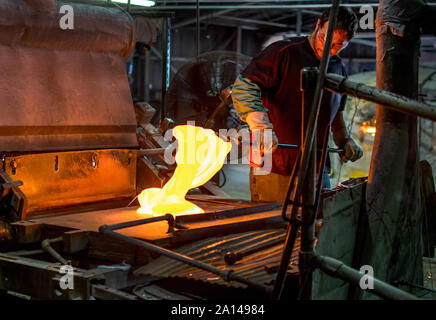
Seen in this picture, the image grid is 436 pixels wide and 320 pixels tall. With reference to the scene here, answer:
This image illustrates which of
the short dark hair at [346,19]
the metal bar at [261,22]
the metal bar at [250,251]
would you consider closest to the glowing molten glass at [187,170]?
the metal bar at [250,251]

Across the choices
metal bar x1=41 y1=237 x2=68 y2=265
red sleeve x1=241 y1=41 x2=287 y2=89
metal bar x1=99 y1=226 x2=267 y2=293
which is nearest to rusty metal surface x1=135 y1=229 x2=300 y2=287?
metal bar x1=99 y1=226 x2=267 y2=293

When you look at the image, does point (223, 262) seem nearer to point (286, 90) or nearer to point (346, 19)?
point (286, 90)

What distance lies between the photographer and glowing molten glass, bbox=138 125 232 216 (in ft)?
12.3

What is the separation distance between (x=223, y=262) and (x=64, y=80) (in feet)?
7.65

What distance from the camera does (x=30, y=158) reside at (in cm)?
379

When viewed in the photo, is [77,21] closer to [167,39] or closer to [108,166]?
[108,166]

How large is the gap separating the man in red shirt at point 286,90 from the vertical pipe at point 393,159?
30.4 inches

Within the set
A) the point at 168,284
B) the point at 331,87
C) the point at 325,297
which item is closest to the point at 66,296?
the point at 168,284

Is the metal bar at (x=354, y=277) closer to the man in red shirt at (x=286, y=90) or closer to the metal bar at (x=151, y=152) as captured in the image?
the man in red shirt at (x=286, y=90)

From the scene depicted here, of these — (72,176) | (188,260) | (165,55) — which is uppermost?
(165,55)

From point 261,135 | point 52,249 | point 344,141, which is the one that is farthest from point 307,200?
point 344,141

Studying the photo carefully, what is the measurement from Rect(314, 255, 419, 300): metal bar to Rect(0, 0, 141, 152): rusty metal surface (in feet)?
8.54

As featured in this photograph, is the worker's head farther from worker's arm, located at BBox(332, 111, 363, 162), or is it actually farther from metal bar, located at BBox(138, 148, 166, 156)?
metal bar, located at BBox(138, 148, 166, 156)

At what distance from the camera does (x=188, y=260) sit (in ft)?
8.05
